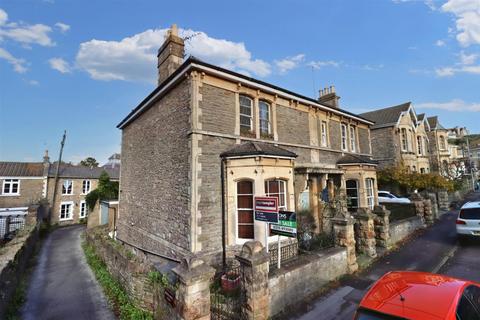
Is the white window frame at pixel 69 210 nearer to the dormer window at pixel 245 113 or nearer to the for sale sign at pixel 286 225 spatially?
the dormer window at pixel 245 113

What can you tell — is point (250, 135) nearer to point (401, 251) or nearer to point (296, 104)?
point (296, 104)

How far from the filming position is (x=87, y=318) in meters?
7.51

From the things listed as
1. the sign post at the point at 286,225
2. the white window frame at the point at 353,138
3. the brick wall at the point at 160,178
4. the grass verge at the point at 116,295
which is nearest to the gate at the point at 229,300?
the sign post at the point at 286,225

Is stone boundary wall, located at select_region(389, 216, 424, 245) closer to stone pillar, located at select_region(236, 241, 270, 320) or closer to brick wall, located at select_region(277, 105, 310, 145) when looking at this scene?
brick wall, located at select_region(277, 105, 310, 145)

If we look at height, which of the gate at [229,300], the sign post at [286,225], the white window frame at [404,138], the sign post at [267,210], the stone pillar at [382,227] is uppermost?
the white window frame at [404,138]

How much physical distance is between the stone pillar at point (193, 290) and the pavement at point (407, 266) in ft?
8.35

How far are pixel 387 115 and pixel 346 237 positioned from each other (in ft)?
72.3

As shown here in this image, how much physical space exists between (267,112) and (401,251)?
8.80m

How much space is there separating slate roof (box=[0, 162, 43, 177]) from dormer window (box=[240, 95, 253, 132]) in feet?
105

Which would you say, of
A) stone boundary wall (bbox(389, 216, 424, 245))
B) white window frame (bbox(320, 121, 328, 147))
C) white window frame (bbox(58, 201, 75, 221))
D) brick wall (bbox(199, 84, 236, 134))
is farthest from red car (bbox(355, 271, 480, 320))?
white window frame (bbox(58, 201, 75, 221))

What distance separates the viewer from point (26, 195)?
1125 inches

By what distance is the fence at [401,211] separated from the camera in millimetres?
13480

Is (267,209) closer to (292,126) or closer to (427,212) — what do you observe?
(292,126)

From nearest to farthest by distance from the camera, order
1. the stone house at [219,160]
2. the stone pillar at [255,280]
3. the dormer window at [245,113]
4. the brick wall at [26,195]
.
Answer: the stone pillar at [255,280] → the stone house at [219,160] → the dormer window at [245,113] → the brick wall at [26,195]
